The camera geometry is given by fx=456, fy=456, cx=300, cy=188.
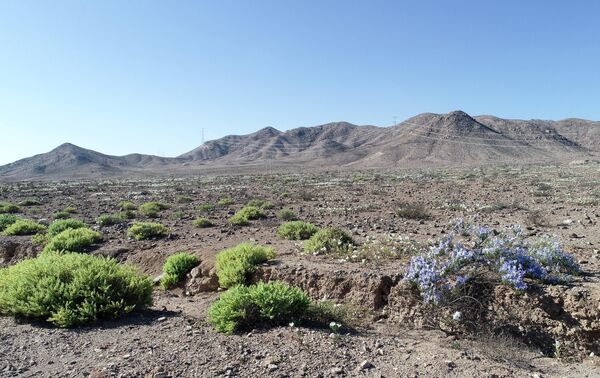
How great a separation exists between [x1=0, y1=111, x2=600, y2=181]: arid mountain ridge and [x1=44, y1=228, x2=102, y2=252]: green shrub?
85.6 meters

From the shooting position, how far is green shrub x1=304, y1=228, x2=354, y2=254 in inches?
350

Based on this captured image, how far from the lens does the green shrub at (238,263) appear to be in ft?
25.7

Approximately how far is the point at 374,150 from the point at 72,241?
122 metres

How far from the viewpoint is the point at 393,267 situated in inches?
293

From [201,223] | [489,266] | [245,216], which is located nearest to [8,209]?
[201,223]

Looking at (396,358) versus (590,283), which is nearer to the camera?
(396,358)

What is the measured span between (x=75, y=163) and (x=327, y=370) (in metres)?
138

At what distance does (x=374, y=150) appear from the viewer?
129250mm

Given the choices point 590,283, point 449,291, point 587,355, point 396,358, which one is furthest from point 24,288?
point 590,283

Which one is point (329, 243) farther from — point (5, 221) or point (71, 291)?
point (5, 221)

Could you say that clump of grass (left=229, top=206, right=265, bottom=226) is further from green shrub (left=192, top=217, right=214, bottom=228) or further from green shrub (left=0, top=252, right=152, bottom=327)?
green shrub (left=0, top=252, right=152, bottom=327)

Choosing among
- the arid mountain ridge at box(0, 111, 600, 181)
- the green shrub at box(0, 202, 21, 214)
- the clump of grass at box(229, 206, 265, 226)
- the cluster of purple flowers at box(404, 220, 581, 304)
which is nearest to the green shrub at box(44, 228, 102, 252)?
the clump of grass at box(229, 206, 265, 226)

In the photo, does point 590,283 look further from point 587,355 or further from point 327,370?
point 327,370

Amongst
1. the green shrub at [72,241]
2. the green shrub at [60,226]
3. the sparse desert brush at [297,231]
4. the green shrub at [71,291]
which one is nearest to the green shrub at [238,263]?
the green shrub at [71,291]
